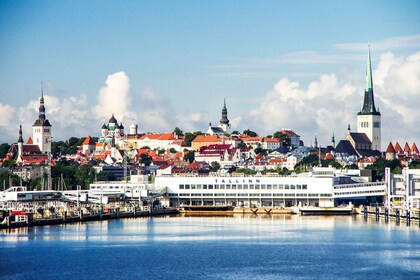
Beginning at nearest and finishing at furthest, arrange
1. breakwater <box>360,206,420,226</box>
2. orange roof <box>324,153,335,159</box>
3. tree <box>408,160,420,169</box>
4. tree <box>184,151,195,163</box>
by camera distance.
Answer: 1. breakwater <box>360,206,420,226</box>
2. tree <box>408,160,420,169</box>
3. orange roof <box>324,153,335,159</box>
4. tree <box>184,151,195,163</box>

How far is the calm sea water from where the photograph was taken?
40.6 m

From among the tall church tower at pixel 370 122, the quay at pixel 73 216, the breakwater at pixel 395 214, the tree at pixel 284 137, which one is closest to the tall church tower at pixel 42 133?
the tree at pixel 284 137

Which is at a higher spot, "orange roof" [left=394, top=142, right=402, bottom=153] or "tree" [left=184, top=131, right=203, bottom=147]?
"tree" [left=184, top=131, right=203, bottom=147]

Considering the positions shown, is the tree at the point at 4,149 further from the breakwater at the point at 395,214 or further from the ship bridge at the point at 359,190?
the breakwater at the point at 395,214

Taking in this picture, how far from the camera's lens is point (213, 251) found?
154 ft

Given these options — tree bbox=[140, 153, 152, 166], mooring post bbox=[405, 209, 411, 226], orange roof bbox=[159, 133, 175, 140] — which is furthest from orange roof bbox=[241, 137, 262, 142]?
mooring post bbox=[405, 209, 411, 226]

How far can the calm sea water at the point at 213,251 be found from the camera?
133 feet

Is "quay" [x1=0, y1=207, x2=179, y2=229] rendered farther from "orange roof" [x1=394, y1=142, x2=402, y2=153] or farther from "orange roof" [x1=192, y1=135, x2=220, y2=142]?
"orange roof" [x1=192, y1=135, x2=220, y2=142]

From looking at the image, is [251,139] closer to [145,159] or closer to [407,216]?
[145,159]

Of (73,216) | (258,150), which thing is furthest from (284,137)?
(73,216)

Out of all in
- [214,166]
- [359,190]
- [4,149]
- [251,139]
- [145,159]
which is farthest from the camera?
[251,139]

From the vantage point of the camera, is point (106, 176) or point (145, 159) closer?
point (106, 176)

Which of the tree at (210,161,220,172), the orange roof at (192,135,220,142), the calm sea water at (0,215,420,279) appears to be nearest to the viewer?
the calm sea water at (0,215,420,279)

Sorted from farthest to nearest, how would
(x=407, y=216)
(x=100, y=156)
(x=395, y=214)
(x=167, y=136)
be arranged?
(x=167, y=136)
(x=100, y=156)
(x=395, y=214)
(x=407, y=216)
